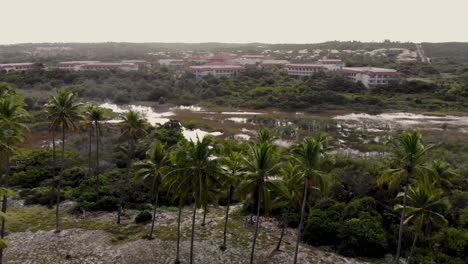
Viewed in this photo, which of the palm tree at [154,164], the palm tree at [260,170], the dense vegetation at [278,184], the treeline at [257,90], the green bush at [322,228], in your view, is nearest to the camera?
A: the palm tree at [260,170]

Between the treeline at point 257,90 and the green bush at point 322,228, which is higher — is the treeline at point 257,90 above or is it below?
above

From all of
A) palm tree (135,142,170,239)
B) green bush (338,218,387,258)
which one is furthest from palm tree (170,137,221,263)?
green bush (338,218,387,258)

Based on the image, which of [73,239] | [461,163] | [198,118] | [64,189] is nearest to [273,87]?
[198,118]

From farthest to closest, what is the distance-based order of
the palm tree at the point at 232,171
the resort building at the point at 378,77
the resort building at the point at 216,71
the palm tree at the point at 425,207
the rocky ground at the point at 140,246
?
the resort building at the point at 216,71 < the resort building at the point at 378,77 < the rocky ground at the point at 140,246 < the palm tree at the point at 232,171 < the palm tree at the point at 425,207

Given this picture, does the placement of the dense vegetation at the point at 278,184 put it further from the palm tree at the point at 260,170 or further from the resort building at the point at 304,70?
the resort building at the point at 304,70

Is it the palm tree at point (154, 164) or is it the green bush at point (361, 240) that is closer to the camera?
the palm tree at point (154, 164)

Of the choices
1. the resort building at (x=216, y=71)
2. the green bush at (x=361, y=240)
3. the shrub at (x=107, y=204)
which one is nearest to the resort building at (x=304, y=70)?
the resort building at (x=216, y=71)

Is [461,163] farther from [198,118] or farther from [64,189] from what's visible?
[198,118]

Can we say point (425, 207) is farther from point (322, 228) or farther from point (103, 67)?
point (103, 67)

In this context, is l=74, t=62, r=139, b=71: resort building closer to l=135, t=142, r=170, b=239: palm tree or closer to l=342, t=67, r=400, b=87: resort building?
l=342, t=67, r=400, b=87: resort building
